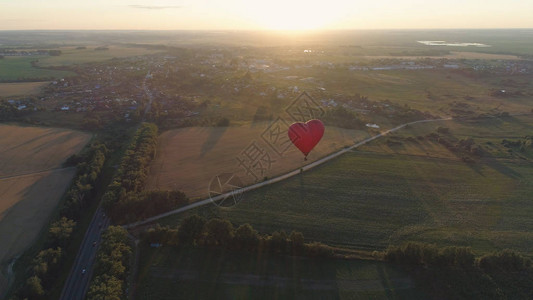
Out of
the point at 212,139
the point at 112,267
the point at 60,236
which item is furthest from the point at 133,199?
the point at 212,139

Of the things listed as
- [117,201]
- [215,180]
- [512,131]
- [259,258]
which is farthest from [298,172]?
[512,131]

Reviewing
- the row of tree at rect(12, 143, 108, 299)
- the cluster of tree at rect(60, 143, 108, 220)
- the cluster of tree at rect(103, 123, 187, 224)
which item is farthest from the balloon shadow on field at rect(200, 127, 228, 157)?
the row of tree at rect(12, 143, 108, 299)

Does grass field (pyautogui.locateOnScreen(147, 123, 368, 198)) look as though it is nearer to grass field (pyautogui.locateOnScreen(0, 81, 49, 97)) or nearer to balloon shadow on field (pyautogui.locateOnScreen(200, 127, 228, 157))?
balloon shadow on field (pyautogui.locateOnScreen(200, 127, 228, 157))

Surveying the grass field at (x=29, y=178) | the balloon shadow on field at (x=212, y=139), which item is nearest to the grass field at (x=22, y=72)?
the grass field at (x=29, y=178)

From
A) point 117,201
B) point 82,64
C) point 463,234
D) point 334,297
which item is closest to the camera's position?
point 334,297

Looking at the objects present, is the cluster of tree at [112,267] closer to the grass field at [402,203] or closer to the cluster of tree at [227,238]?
the cluster of tree at [227,238]

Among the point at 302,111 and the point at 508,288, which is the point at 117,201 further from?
the point at 302,111
